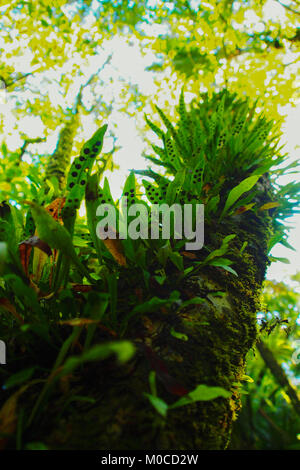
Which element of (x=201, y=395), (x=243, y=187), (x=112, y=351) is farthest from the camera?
(x=243, y=187)

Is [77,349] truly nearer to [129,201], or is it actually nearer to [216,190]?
[129,201]

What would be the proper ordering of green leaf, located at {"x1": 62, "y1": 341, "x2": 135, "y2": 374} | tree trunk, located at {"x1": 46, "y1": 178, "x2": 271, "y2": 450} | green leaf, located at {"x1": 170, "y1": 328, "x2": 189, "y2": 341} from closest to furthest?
green leaf, located at {"x1": 62, "y1": 341, "x2": 135, "y2": 374}, tree trunk, located at {"x1": 46, "y1": 178, "x2": 271, "y2": 450}, green leaf, located at {"x1": 170, "y1": 328, "x2": 189, "y2": 341}

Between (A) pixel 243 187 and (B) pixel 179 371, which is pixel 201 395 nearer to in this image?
(B) pixel 179 371

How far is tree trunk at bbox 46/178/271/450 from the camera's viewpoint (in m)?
0.57
